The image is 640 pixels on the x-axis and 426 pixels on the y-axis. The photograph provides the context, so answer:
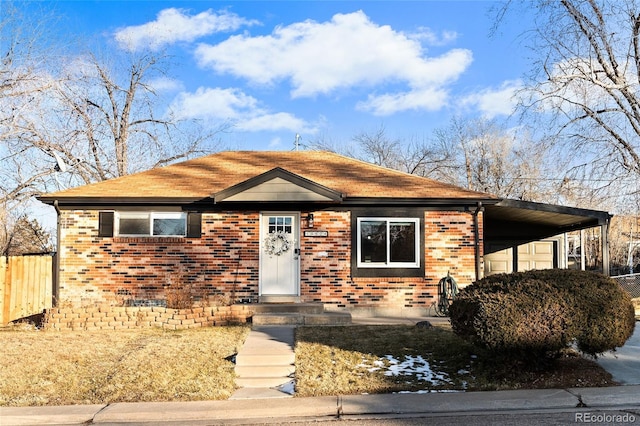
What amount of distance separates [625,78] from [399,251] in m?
11.5

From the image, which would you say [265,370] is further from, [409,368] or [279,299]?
[279,299]

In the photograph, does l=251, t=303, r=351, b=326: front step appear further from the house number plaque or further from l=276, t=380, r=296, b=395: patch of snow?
l=276, t=380, r=296, b=395: patch of snow

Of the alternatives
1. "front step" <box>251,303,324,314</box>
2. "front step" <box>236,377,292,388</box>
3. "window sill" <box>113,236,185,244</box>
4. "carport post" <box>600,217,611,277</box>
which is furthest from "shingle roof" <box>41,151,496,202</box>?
"front step" <box>236,377,292,388</box>

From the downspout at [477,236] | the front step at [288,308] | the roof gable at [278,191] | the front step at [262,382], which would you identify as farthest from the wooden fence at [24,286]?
the downspout at [477,236]

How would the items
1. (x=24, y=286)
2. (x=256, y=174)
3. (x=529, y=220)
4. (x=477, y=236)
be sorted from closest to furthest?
(x=24, y=286) → (x=477, y=236) → (x=256, y=174) → (x=529, y=220)

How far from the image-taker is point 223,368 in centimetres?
775

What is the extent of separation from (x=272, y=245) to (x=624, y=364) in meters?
7.80

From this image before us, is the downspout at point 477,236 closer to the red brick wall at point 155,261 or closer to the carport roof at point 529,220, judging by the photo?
the carport roof at point 529,220

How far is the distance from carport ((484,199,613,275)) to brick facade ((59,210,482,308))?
5.72 ft

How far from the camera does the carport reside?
508 inches

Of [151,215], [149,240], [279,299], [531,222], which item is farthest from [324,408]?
[531,222]

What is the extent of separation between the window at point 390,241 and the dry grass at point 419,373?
3.68 metres

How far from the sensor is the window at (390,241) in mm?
12836

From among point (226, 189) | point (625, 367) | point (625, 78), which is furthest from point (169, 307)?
point (625, 78)
